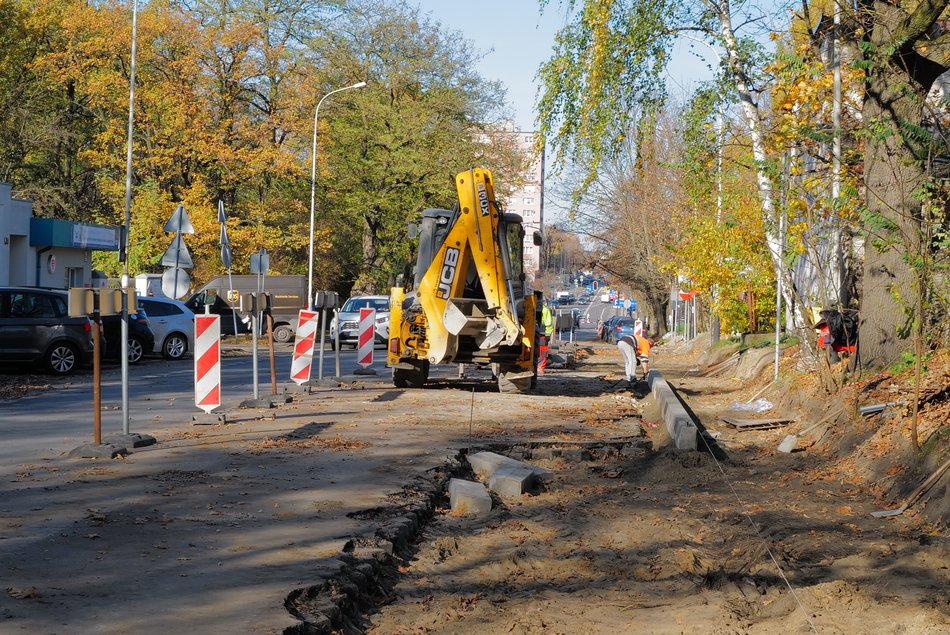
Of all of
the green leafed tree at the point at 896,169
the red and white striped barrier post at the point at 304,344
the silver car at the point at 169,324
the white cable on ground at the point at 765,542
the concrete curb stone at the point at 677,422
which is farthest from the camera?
the silver car at the point at 169,324

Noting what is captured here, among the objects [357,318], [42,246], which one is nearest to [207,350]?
[357,318]

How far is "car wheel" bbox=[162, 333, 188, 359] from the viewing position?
28.6 m

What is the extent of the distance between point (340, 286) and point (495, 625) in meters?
52.3

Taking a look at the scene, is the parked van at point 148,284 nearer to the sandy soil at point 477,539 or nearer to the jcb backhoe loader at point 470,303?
the jcb backhoe loader at point 470,303

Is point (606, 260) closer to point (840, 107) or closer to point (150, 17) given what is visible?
point (150, 17)

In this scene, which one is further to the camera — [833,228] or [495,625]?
[833,228]

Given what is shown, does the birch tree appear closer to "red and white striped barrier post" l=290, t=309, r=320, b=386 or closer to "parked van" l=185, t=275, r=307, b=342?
"red and white striped barrier post" l=290, t=309, r=320, b=386

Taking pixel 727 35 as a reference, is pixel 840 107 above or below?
below

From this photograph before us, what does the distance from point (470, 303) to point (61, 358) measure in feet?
31.0

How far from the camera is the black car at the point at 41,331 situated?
2175 centimetres

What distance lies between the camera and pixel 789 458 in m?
12.8

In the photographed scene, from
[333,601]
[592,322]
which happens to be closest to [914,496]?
[333,601]

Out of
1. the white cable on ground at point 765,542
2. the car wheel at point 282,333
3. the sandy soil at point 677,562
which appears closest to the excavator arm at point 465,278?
the white cable on ground at point 765,542

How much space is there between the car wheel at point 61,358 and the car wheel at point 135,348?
3306 millimetres
